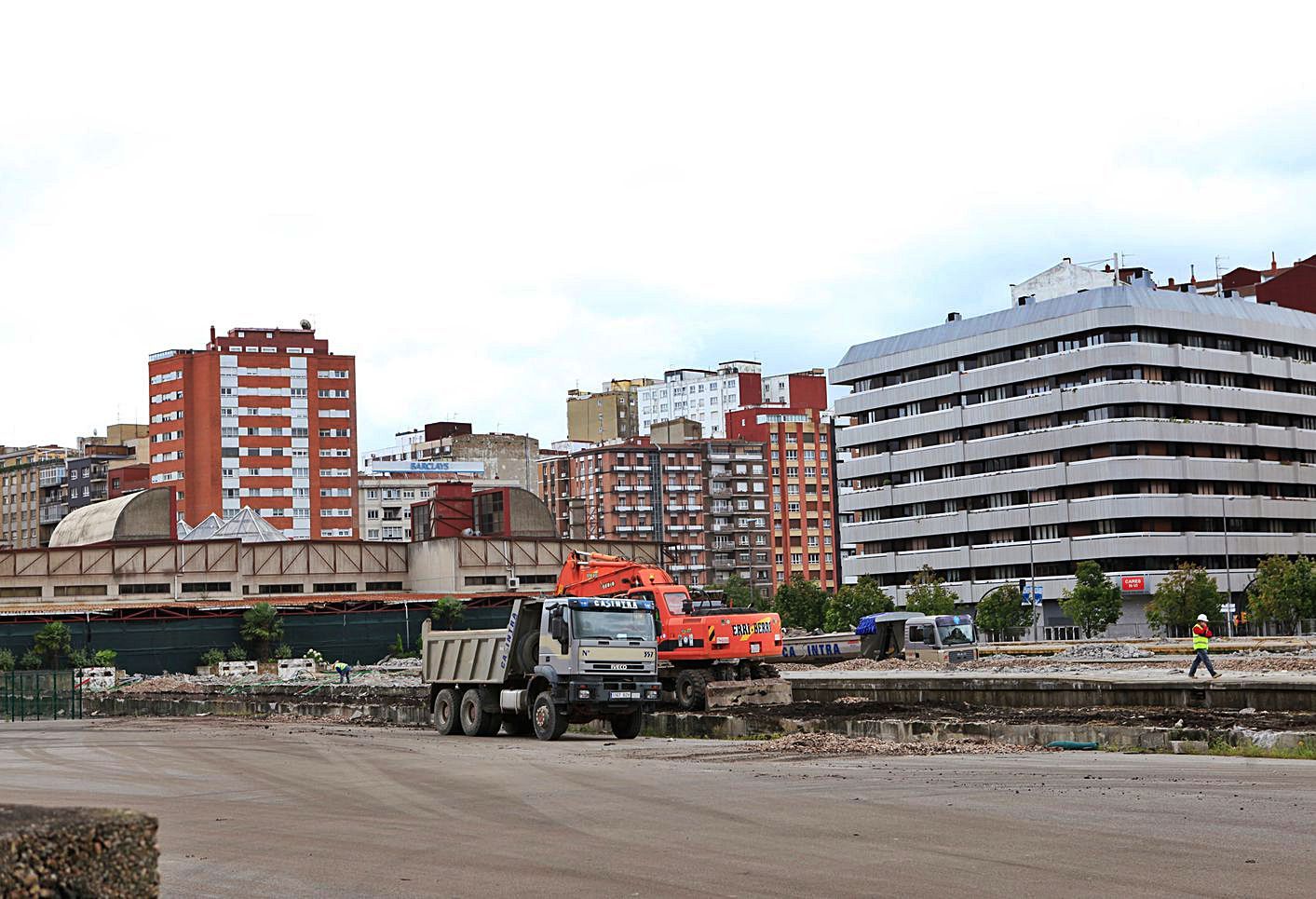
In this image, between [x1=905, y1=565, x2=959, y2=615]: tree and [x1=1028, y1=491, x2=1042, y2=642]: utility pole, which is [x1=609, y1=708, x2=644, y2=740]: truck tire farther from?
[x1=1028, y1=491, x2=1042, y2=642]: utility pole

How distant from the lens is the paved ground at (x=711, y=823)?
493 inches

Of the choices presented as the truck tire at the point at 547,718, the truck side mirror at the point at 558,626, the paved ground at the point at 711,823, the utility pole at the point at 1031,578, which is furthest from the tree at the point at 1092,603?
the paved ground at the point at 711,823

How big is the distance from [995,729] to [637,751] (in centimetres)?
658

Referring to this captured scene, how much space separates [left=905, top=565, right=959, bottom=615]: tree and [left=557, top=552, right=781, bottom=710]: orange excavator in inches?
2841

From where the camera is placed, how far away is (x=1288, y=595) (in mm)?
97812

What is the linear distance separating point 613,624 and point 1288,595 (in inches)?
3051

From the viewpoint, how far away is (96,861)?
20.1 feet

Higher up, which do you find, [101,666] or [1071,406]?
[1071,406]

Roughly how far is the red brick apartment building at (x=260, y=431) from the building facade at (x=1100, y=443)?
63.9 metres

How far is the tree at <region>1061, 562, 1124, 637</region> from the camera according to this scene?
109938mm

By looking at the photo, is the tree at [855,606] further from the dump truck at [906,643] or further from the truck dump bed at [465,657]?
the truck dump bed at [465,657]

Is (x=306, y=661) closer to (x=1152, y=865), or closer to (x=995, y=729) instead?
(x=995, y=729)

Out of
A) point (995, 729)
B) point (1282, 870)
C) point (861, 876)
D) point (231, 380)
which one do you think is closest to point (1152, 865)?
point (1282, 870)

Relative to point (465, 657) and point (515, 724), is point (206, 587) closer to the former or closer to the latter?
point (465, 657)
